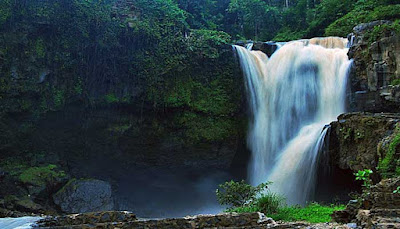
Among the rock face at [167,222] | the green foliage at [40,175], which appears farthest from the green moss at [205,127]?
the rock face at [167,222]

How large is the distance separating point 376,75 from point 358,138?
11.4ft

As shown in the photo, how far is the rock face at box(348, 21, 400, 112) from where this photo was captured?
13.4 metres

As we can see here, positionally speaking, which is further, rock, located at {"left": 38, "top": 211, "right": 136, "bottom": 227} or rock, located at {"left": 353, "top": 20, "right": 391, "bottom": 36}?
rock, located at {"left": 353, "top": 20, "right": 391, "bottom": 36}

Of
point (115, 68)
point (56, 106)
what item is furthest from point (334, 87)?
point (56, 106)

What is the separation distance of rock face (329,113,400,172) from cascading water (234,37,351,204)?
1.28 meters

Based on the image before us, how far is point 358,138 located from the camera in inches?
470

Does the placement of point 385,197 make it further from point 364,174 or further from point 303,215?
point 303,215

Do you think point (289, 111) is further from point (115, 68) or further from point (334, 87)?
point (115, 68)

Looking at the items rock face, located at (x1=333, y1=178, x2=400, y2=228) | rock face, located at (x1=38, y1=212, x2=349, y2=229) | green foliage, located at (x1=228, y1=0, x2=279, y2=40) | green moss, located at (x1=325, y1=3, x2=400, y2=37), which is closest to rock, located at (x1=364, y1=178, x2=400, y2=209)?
rock face, located at (x1=333, y1=178, x2=400, y2=228)

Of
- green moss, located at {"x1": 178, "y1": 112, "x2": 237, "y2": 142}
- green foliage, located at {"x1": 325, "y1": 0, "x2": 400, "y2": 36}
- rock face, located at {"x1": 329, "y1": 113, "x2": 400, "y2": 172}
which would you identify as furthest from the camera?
green foliage, located at {"x1": 325, "y1": 0, "x2": 400, "y2": 36}

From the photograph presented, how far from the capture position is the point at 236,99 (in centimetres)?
1675

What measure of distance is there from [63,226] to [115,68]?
10654mm

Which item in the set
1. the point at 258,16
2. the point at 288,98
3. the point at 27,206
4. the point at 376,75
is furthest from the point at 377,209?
the point at 258,16

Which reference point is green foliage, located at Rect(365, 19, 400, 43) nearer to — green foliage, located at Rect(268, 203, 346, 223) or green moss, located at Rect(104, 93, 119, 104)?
green foliage, located at Rect(268, 203, 346, 223)
